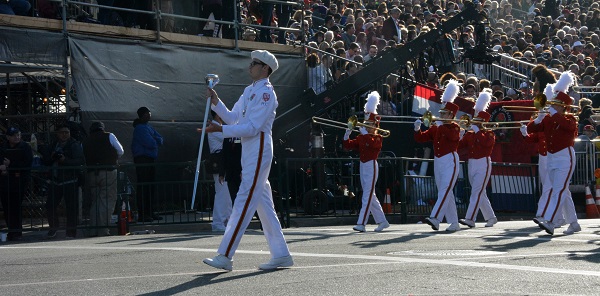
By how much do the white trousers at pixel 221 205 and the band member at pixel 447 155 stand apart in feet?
10.2

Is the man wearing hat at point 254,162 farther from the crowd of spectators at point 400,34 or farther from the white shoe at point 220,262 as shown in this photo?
the crowd of spectators at point 400,34

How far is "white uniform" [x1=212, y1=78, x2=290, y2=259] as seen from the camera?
10.3m

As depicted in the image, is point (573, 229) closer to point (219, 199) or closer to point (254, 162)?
point (219, 199)

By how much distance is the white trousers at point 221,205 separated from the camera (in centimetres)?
1734

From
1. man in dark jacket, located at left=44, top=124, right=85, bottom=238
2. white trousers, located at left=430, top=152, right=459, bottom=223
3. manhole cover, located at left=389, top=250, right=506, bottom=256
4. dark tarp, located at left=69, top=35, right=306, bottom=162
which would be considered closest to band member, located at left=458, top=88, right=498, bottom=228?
white trousers, located at left=430, top=152, right=459, bottom=223

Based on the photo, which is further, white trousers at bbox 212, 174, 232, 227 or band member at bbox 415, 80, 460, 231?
white trousers at bbox 212, 174, 232, 227

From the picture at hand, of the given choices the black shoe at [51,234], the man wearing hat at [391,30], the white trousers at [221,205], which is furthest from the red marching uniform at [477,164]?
the man wearing hat at [391,30]

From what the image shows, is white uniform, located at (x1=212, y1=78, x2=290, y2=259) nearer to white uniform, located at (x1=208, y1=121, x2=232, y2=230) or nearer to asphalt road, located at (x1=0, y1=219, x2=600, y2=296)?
asphalt road, located at (x1=0, y1=219, x2=600, y2=296)

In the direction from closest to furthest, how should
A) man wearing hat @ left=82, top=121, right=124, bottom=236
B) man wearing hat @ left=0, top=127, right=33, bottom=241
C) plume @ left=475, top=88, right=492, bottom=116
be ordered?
1. man wearing hat @ left=0, top=127, right=33, bottom=241
2. man wearing hat @ left=82, top=121, right=124, bottom=236
3. plume @ left=475, top=88, right=492, bottom=116

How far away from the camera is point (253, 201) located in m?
10.4

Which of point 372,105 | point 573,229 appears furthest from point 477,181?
point 573,229

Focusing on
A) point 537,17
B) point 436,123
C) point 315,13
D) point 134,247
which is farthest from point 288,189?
point 537,17

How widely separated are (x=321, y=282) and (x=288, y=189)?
9251 millimetres

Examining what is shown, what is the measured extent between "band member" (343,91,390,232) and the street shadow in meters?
6.95
